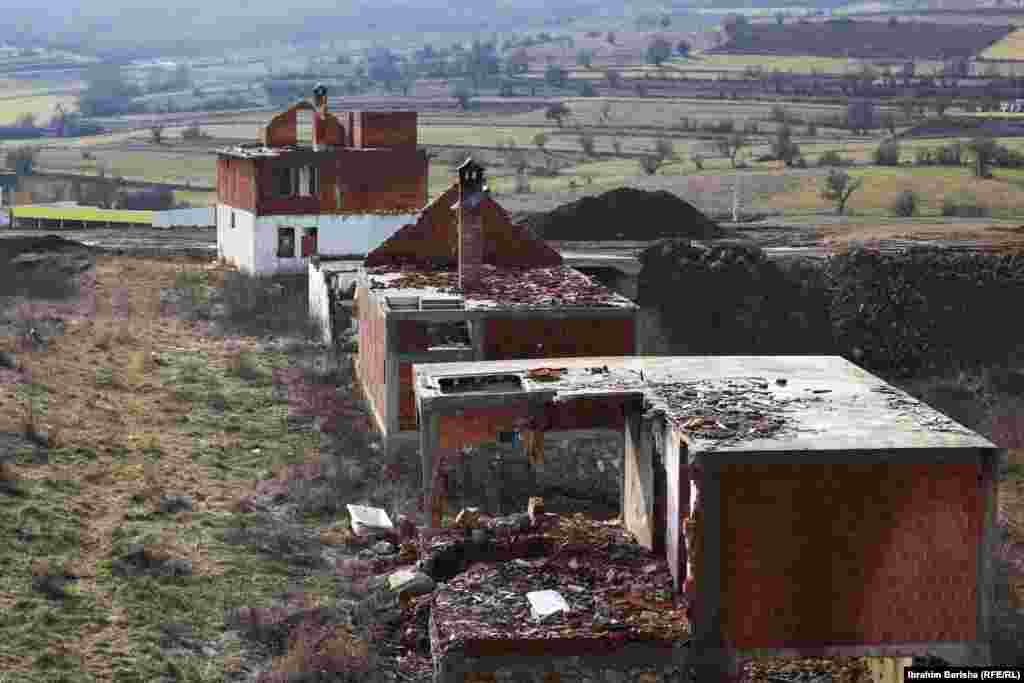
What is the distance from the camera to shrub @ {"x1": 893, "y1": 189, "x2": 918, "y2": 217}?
239 feet

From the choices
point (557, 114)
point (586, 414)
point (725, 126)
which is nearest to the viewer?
point (586, 414)

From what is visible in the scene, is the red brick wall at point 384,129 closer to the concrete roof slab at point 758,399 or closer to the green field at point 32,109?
the concrete roof slab at point 758,399

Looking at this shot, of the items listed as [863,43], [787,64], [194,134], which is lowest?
[194,134]

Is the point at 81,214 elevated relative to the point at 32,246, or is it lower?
lower

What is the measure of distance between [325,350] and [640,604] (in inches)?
907

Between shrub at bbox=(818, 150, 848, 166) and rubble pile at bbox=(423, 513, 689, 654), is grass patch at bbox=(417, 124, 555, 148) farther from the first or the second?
rubble pile at bbox=(423, 513, 689, 654)

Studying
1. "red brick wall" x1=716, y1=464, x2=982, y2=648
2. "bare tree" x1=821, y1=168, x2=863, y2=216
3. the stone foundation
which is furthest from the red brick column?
"bare tree" x1=821, y1=168, x2=863, y2=216

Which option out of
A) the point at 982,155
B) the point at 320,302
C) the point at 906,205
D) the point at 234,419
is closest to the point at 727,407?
the point at 234,419

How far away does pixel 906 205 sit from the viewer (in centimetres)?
7319

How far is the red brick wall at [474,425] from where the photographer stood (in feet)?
85.0

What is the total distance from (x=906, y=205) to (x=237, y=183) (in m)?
29.7

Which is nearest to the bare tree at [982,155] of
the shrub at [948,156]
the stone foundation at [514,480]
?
the shrub at [948,156]

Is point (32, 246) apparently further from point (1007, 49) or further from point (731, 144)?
point (1007, 49)

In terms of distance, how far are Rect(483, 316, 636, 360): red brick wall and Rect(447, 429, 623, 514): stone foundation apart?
2414 millimetres
